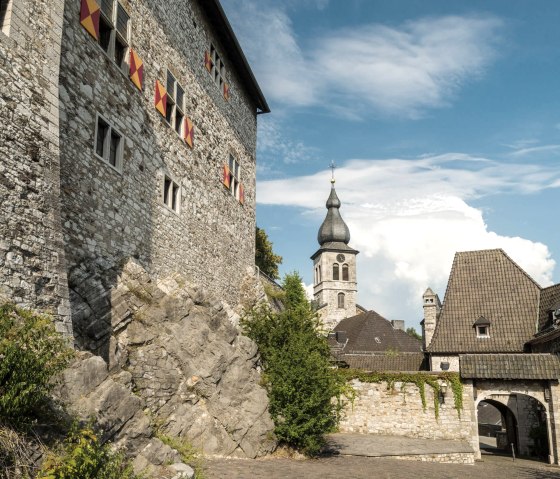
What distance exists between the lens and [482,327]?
26625 mm

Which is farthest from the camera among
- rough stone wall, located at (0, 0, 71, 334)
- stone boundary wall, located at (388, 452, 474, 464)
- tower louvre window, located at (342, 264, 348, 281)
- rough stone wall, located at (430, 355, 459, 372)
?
tower louvre window, located at (342, 264, 348, 281)

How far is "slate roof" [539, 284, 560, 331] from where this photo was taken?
24794 mm

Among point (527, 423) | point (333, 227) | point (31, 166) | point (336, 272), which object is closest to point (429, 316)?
point (527, 423)

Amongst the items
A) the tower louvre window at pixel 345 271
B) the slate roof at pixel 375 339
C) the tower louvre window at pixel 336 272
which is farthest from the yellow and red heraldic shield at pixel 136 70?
the tower louvre window at pixel 345 271

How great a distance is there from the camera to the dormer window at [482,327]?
26.4 meters

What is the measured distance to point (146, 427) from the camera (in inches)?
330

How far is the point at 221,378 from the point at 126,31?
28.6 feet

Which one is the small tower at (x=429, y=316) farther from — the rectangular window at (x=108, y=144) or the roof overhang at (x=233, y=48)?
the rectangular window at (x=108, y=144)

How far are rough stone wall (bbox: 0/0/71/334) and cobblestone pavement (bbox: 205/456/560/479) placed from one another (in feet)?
15.5

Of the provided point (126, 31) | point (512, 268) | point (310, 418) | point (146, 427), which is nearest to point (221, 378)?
point (310, 418)

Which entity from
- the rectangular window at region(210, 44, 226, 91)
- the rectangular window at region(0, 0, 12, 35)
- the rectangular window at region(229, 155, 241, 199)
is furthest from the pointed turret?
the rectangular window at region(0, 0, 12, 35)

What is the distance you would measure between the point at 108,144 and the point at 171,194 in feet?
11.1

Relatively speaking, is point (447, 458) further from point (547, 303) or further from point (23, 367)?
point (23, 367)

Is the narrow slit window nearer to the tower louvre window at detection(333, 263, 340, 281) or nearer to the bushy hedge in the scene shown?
the bushy hedge
